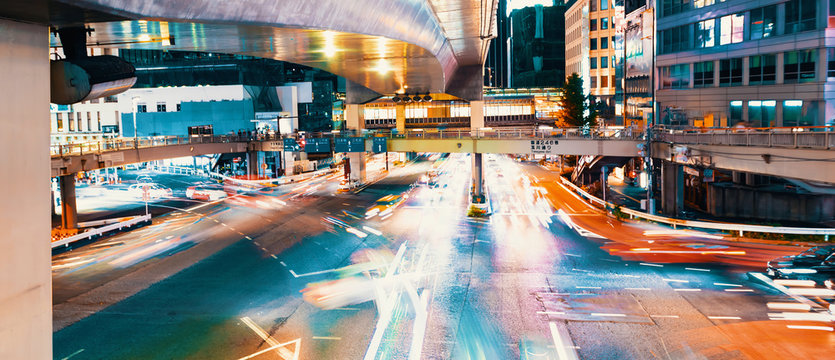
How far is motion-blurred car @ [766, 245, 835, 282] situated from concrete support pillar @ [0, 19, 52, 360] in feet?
73.9

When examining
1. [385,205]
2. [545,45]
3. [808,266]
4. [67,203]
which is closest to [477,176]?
[385,205]

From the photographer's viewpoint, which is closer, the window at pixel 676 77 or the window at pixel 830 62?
the window at pixel 830 62

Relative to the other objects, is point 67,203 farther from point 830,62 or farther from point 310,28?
point 830,62

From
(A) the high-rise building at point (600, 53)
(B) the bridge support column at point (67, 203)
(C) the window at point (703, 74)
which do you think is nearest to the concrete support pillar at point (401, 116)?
(A) the high-rise building at point (600, 53)

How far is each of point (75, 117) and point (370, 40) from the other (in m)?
78.3

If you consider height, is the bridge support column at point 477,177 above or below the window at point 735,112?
below

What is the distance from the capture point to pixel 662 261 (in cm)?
2467

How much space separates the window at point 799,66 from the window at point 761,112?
2.40m

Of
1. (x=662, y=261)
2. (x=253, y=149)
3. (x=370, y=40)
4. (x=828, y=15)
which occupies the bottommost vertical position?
(x=662, y=261)

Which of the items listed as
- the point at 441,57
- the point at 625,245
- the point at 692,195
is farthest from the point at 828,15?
the point at 441,57

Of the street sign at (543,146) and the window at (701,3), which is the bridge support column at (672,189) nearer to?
the street sign at (543,146)

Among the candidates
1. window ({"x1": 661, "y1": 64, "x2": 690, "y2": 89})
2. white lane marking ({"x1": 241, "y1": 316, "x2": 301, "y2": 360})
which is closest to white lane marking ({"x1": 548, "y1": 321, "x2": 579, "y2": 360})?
white lane marking ({"x1": 241, "y1": 316, "x2": 301, "y2": 360})

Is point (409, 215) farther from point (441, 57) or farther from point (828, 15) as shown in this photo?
point (828, 15)

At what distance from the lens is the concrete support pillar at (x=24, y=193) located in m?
7.08
